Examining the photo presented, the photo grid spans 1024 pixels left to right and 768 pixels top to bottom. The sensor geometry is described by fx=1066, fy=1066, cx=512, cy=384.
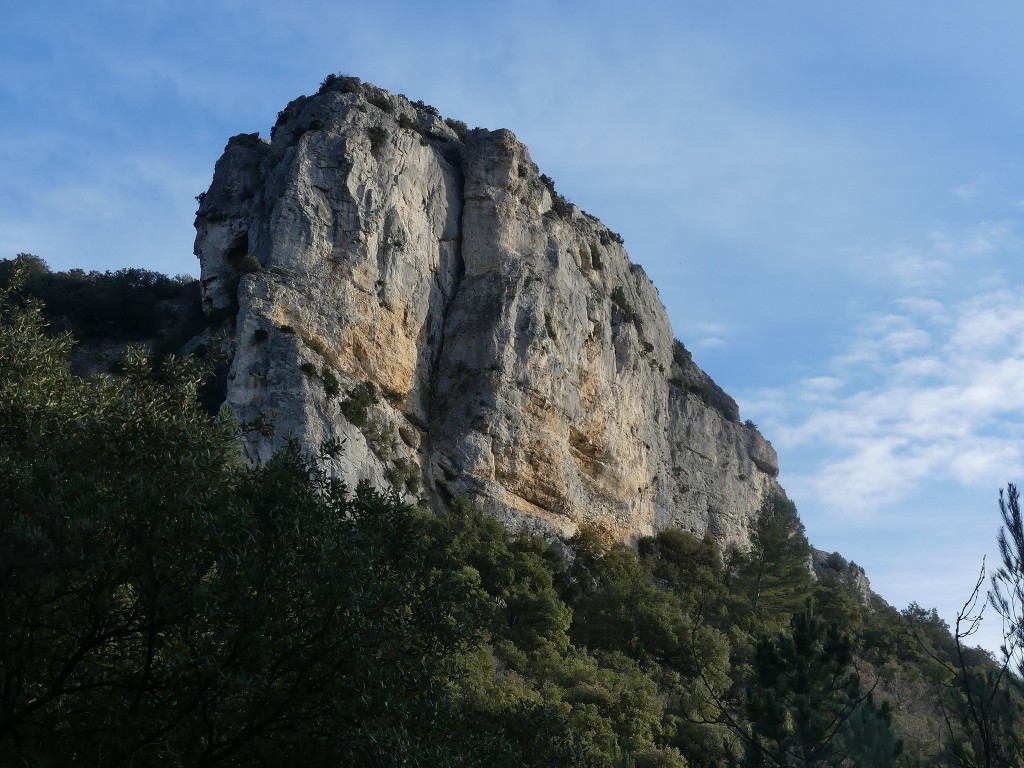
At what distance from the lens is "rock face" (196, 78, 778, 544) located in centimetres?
3669

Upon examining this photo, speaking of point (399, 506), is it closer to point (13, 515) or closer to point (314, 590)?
point (314, 590)

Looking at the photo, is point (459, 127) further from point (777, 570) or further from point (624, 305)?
point (777, 570)

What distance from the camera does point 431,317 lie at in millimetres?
42688

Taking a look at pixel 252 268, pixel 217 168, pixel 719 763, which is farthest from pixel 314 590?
pixel 217 168

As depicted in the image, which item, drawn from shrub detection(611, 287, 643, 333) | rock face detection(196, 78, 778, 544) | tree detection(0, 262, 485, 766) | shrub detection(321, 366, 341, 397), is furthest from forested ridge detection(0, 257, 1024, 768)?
shrub detection(611, 287, 643, 333)

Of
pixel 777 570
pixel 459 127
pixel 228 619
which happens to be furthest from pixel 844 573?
pixel 228 619

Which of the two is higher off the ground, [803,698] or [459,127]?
[459,127]

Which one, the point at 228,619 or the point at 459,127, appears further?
the point at 459,127

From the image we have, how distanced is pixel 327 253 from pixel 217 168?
470 inches

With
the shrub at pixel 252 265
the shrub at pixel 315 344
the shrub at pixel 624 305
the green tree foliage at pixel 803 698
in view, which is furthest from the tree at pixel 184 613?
the shrub at pixel 624 305

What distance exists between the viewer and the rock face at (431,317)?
3669cm

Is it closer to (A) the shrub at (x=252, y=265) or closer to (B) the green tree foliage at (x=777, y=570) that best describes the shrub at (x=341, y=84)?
(A) the shrub at (x=252, y=265)

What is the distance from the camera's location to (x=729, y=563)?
1998 inches

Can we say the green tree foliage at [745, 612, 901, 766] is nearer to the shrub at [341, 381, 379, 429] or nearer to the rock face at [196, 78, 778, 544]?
the rock face at [196, 78, 778, 544]
